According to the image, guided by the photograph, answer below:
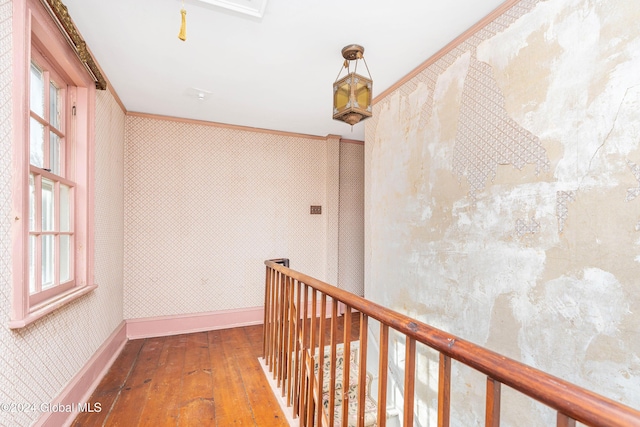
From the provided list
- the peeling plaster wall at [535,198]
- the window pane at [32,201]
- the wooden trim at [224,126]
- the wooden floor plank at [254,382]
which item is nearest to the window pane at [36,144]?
the window pane at [32,201]

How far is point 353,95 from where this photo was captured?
196cm

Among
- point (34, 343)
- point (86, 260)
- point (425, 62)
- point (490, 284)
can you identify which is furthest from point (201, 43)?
point (490, 284)

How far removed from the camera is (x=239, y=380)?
241 cm

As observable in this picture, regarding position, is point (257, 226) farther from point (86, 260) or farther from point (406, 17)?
point (406, 17)

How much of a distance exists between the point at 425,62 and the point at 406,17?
1.73ft

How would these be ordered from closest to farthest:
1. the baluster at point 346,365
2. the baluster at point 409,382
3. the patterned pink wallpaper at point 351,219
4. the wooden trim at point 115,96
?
the baluster at point 409,382, the baluster at point 346,365, the wooden trim at point 115,96, the patterned pink wallpaper at point 351,219

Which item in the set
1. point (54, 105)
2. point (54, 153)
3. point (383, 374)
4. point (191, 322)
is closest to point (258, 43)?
point (54, 105)

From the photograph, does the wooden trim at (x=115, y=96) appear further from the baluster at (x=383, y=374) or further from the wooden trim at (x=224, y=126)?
the baluster at (x=383, y=374)

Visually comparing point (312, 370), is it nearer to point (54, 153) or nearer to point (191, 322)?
point (54, 153)

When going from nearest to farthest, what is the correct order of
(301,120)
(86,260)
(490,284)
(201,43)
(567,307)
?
(567,307) → (490,284) → (201,43) → (86,260) → (301,120)

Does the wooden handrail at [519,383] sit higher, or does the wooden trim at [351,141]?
the wooden trim at [351,141]

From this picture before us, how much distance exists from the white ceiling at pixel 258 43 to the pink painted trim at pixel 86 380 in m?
2.30

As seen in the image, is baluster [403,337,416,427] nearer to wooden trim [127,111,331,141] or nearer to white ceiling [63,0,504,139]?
white ceiling [63,0,504,139]

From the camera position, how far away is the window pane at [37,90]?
1718mm
